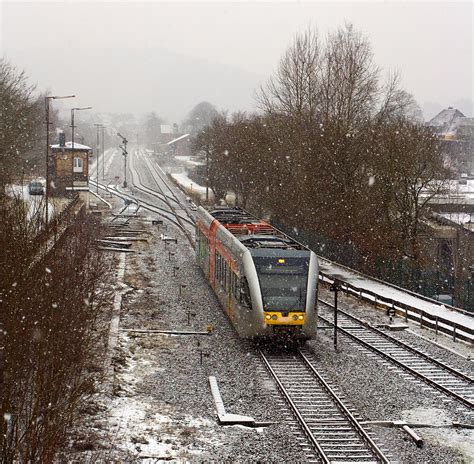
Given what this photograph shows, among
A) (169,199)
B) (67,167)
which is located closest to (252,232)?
(67,167)

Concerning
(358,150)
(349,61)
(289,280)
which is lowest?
(289,280)

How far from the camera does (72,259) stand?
2031 centimetres

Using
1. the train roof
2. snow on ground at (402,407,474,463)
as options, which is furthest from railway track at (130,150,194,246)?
snow on ground at (402,407,474,463)

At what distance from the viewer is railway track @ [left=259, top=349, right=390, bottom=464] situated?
13664 millimetres

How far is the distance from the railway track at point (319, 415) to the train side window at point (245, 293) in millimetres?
1512

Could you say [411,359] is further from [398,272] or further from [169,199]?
[169,199]

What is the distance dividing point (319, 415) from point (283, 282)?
507 cm

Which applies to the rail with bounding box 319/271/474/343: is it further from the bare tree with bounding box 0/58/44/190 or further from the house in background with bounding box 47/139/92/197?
the house in background with bounding box 47/139/92/197

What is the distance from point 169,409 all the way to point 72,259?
6241mm

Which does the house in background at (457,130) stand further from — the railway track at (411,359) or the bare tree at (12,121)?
the railway track at (411,359)

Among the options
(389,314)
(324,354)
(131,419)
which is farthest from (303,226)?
(131,419)

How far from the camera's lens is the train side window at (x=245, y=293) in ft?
66.0

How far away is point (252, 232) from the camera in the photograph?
2578 centimetres

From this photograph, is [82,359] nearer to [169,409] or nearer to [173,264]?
[169,409]
